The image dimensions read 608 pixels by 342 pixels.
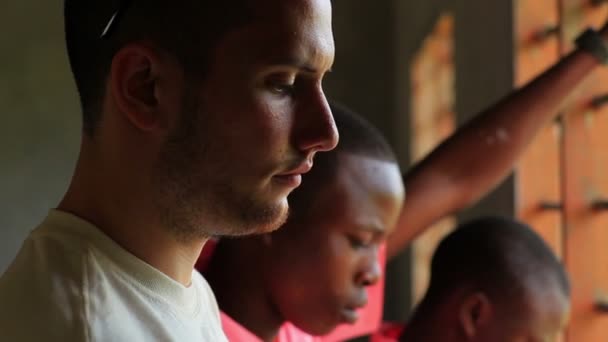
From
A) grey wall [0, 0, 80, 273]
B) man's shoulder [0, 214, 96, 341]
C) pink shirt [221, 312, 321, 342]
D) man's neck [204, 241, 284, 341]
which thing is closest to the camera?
man's shoulder [0, 214, 96, 341]

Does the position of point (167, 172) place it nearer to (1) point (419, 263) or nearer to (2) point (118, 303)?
(2) point (118, 303)

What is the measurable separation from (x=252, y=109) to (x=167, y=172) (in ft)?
0.21

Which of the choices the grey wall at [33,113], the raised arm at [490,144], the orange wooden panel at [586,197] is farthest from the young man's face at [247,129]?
the grey wall at [33,113]

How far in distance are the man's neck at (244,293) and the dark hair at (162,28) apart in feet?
1.24

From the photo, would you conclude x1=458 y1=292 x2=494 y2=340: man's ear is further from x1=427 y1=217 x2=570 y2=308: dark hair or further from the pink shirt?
the pink shirt

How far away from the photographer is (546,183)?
5.30 ft

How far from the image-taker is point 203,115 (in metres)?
0.48

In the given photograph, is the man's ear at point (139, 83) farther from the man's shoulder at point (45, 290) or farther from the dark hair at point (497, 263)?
the dark hair at point (497, 263)

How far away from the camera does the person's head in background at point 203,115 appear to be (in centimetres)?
48

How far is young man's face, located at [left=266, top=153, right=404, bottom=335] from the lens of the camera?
2.85ft

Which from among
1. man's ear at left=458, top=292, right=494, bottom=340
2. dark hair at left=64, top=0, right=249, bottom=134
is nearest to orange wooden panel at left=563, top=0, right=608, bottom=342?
man's ear at left=458, top=292, right=494, bottom=340

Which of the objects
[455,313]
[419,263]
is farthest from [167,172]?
[419,263]

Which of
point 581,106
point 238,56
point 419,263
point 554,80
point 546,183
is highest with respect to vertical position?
point 238,56

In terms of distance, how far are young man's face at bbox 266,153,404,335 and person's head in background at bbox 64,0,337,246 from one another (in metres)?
0.38
